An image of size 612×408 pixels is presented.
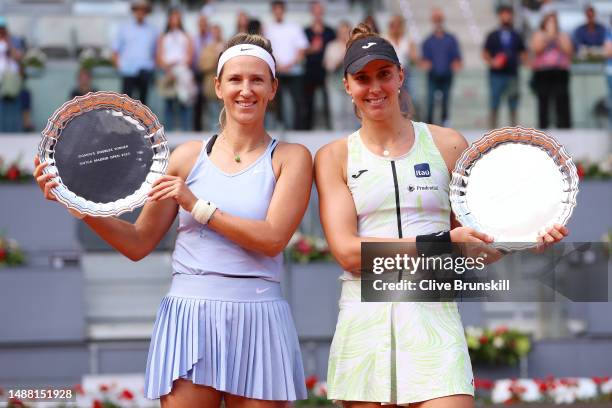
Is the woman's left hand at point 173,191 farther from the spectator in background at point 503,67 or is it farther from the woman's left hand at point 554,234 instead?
the spectator in background at point 503,67

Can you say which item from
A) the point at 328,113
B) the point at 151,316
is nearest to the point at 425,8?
the point at 328,113

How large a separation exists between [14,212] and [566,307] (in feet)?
17.8

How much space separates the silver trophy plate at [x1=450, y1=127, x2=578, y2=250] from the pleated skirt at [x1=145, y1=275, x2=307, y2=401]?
76 centimetres

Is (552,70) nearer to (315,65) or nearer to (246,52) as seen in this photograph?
(315,65)

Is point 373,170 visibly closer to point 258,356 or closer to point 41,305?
point 258,356

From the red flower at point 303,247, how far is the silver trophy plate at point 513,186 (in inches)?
251

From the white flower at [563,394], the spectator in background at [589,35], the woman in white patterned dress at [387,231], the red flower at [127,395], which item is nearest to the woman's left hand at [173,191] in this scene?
the woman in white patterned dress at [387,231]

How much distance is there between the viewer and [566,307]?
10.0 meters

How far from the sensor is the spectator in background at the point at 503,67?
12734 millimetres

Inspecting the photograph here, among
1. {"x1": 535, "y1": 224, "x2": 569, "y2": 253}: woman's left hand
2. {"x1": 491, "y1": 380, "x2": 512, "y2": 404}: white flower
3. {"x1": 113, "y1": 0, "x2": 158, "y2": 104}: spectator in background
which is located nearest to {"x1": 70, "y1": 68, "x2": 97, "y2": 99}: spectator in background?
{"x1": 113, "y1": 0, "x2": 158, "y2": 104}: spectator in background

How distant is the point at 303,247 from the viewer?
10.8 meters

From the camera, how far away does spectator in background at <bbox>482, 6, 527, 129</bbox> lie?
12.7 meters

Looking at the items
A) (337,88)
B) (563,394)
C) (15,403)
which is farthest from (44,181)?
(337,88)
